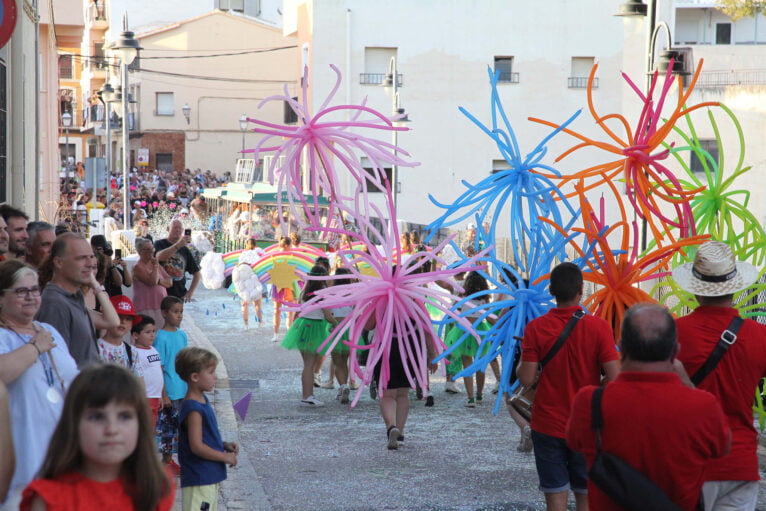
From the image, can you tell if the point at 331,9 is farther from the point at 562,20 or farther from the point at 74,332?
the point at 74,332

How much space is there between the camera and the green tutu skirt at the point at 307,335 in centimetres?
1157

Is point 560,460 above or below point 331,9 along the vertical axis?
below

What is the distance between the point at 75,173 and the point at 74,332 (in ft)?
147

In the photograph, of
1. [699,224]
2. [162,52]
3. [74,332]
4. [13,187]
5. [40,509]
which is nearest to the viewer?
[40,509]

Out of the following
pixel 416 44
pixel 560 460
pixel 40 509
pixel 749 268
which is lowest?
pixel 560 460

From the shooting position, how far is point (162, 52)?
53406mm

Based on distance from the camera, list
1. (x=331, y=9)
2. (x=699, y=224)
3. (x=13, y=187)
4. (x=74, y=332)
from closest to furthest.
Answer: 1. (x=74, y=332)
2. (x=699, y=224)
3. (x=13, y=187)
4. (x=331, y=9)

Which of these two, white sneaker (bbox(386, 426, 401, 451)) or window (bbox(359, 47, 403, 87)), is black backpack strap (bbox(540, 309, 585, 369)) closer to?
white sneaker (bbox(386, 426, 401, 451))

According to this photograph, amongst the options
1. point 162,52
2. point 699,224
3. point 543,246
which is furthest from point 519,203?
point 162,52

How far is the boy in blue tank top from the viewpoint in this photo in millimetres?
5711

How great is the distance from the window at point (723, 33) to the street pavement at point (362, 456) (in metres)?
33.5

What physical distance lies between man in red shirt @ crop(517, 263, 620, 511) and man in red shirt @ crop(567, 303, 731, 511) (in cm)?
189

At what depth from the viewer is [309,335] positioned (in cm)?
1166

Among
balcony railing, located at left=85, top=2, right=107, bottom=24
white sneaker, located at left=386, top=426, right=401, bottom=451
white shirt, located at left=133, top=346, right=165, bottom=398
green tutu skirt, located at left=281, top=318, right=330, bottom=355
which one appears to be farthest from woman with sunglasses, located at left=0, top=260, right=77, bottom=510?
balcony railing, located at left=85, top=2, right=107, bottom=24
